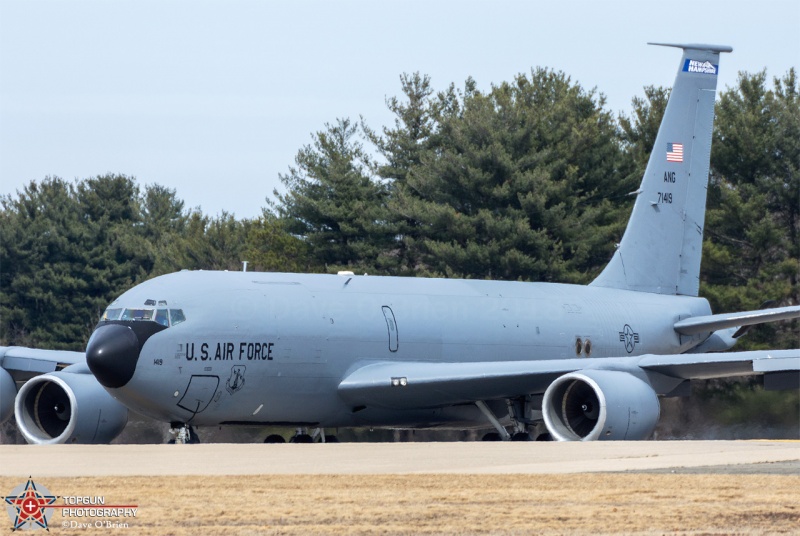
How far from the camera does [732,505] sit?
12164 millimetres

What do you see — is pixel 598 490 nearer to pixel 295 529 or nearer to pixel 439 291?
pixel 295 529

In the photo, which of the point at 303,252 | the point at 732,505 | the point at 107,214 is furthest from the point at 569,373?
the point at 107,214

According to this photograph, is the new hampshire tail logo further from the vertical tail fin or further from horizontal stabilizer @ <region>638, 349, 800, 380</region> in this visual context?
the vertical tail fin

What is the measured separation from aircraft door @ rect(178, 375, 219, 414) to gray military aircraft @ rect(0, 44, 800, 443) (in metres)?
0.03

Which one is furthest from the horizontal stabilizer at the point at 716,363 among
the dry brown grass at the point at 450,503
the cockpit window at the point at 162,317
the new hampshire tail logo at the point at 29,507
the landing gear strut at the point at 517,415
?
the new hampshire tail logo at the point at 29,507

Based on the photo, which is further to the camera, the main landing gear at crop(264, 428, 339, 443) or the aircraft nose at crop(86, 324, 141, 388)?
the main landing gear at crop(264, 428, 339, 443)

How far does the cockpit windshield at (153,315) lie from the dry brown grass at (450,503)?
936 cm

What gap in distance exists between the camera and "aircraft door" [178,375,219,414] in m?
23.9

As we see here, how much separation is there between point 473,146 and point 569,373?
30392mm

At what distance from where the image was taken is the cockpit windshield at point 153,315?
2370 cm

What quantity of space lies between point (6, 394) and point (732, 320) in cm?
1465

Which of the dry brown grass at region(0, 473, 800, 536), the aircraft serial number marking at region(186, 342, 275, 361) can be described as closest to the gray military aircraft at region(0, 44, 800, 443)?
the aircraft serial number marking at region(186, 342, 275, 361)

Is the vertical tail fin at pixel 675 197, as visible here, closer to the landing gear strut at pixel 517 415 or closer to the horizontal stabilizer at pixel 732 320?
the horizontal stabilizer at pixel 732 320

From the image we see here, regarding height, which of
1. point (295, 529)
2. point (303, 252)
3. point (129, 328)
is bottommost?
point (295, 529)
